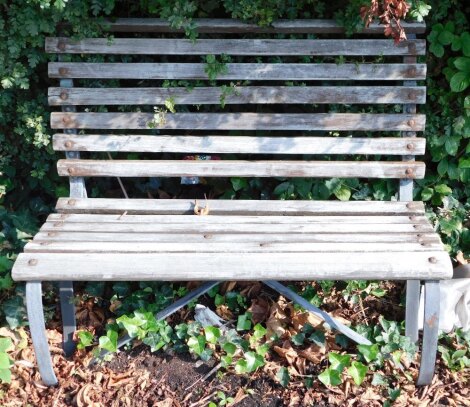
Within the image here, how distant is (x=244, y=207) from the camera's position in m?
3.19

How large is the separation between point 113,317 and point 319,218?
1.10m

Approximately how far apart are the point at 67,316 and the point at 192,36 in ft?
4.54

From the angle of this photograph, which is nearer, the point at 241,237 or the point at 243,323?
the point at 241,237

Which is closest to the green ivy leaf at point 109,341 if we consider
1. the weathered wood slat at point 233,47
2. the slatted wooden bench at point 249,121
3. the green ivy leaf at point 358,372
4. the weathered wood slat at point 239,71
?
the slatted wooden bench at point 249,121

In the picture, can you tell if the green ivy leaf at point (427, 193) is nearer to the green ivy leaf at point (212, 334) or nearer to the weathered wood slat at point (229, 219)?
the weathered wood slat at point (229, 219)

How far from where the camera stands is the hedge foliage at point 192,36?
3.16m

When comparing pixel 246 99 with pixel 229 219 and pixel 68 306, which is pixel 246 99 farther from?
pixel 68 306

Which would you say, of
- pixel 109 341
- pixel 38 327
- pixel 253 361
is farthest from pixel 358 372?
pixel 38 327

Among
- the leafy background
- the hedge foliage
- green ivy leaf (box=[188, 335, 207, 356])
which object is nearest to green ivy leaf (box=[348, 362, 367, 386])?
the leafy background

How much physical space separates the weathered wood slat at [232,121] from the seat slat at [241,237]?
1.94 feet

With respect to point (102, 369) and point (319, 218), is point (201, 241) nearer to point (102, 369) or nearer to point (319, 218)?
point (319, 218)

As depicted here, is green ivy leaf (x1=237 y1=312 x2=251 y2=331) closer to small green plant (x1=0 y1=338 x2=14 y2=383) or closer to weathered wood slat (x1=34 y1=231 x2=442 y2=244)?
weathered wood slat (x1=34 y1=231 x2=442 y2=244)

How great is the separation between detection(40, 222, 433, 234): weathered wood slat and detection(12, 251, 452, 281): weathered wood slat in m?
0.25

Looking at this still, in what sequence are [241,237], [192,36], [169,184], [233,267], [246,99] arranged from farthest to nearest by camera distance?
[169,184] < [246,99] < [192,36] < [241,237] < [233,267]
